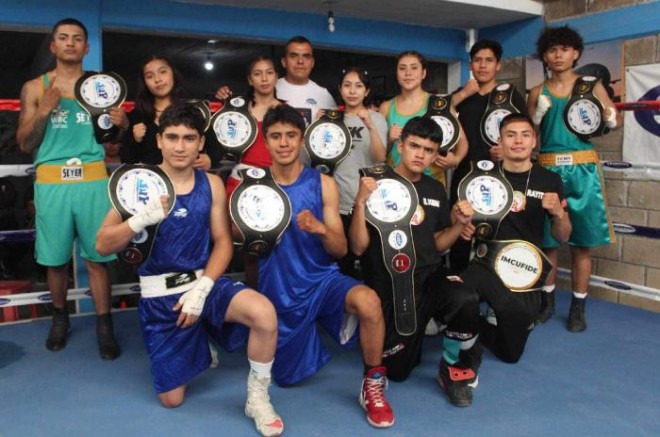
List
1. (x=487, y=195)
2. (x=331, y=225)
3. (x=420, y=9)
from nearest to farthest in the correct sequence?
(x=331, y=225) < (x=487, y=195) < (x=420, y=9)

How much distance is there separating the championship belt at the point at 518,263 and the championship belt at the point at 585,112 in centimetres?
85

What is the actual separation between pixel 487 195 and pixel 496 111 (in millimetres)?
690

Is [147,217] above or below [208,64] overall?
below

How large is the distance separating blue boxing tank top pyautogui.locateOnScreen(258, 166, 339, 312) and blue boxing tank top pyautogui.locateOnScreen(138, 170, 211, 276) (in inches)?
10.8

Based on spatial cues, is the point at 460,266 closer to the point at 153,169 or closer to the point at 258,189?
the point at 258,189

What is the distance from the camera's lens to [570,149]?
3.27 meters

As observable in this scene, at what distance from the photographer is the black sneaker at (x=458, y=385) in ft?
7.65

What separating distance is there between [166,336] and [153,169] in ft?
2.21

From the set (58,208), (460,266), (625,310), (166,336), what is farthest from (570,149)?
(58,208)

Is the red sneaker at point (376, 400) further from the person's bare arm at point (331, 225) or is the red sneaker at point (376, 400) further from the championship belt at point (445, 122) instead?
the championship belt at point (445, 122)

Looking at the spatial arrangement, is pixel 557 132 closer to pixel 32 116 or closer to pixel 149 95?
pixel 149 95

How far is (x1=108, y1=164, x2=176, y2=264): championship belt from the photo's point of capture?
2184 millimetres

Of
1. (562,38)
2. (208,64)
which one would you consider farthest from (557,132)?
(208,64)

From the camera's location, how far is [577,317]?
10.6 ft
